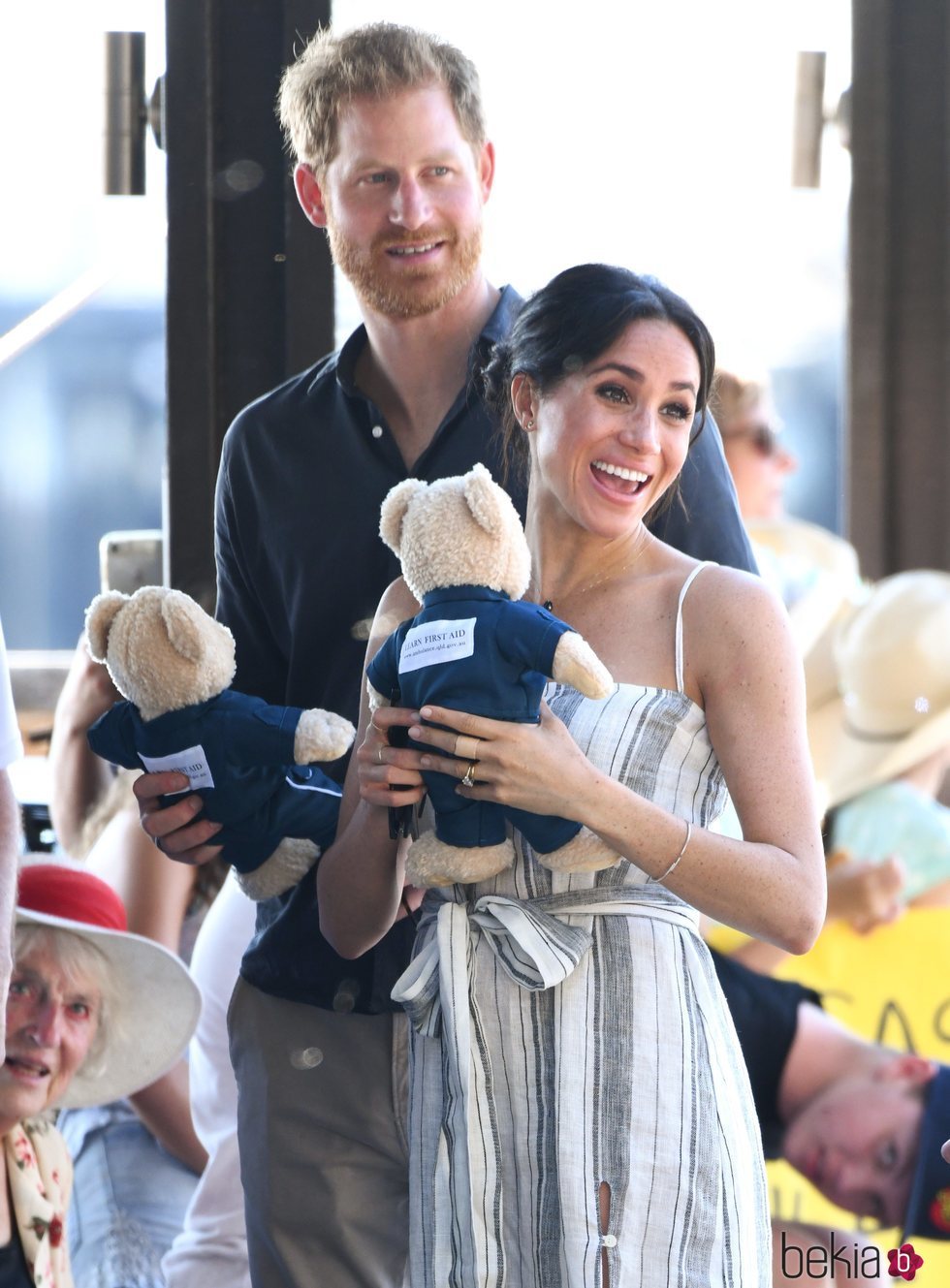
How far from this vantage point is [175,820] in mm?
1544

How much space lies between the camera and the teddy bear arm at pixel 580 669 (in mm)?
1201

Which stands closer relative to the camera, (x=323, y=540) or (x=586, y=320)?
(x=586, y=320)

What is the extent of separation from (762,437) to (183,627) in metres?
1.41

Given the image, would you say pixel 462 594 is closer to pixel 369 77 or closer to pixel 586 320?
pixel 586 320

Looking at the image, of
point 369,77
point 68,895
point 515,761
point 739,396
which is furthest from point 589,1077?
point 739,396

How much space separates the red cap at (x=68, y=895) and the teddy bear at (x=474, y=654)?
2.86 feet

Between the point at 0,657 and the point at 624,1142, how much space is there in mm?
790

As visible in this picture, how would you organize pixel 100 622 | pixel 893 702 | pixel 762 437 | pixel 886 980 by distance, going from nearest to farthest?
pixel 100 622 → pixel 886 980 → pixel 893 702 → pixel 762 437

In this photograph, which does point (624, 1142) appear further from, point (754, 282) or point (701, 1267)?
point (754, 282)

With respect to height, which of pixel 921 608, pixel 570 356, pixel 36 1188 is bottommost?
pixel 36 1188

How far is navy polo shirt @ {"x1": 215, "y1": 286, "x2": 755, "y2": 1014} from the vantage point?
1658mm

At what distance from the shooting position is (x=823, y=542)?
254 centimetres

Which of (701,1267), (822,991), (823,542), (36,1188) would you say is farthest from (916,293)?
(36,1188)

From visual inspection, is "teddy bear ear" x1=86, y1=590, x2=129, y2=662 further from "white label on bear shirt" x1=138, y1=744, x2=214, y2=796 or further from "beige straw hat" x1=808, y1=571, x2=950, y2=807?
"beige straw hat" x1=808, y1=571, x2=950, y2=807
